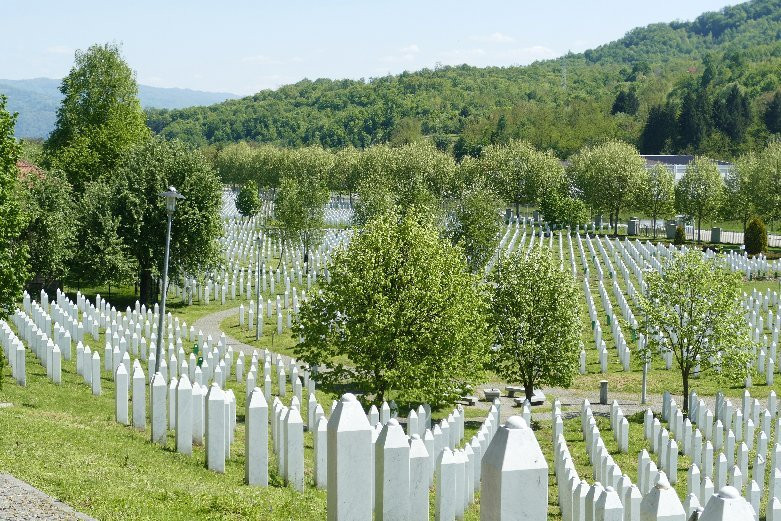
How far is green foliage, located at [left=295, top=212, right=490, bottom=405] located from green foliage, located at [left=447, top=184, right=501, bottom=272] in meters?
22.0

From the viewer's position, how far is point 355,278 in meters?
22.6

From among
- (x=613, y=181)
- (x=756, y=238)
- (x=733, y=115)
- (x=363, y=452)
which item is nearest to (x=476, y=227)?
(x=756, y=238)

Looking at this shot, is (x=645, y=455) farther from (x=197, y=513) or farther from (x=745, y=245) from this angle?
(x=745, y=245)

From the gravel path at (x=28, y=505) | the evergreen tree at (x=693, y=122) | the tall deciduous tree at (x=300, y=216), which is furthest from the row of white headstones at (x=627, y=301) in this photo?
the evergreen tree at (x=693, y=122)

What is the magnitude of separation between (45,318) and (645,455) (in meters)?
16.8

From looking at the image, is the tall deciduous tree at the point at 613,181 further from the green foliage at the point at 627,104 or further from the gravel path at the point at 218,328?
the green foliage at the point at 627,104

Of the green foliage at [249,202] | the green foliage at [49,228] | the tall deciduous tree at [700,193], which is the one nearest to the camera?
the green foliage at [49,228]

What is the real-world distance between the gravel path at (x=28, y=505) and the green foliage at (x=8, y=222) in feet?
47.3

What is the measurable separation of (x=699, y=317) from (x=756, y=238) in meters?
40.0

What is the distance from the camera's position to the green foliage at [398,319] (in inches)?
870

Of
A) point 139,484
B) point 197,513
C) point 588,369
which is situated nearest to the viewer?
point 197,513

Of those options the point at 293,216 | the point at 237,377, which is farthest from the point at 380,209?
the point at 237,377

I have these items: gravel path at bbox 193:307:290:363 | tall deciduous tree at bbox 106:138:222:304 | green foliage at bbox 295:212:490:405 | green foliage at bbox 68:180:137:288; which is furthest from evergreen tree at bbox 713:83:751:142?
green foliage at bbox 295:212:490:405

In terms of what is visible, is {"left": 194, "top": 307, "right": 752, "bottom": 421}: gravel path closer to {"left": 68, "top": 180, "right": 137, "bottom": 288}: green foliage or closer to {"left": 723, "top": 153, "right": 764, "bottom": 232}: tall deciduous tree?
{"left": 68, "top": 180, "right": 137, "bottom": 288}: green foliage
